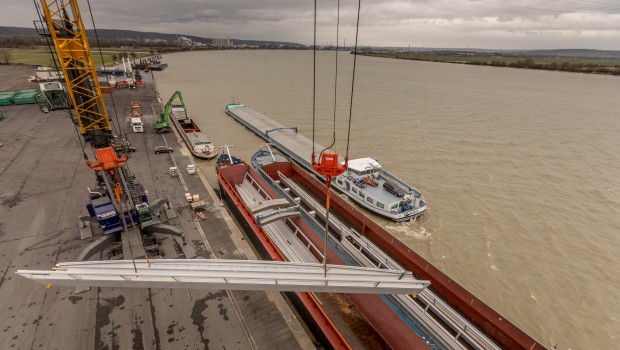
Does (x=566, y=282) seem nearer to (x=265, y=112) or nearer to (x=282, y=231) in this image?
(x=282, y=231)

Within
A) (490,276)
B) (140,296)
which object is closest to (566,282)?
(490,276)


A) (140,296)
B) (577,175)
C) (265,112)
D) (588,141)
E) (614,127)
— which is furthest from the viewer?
(265,112)

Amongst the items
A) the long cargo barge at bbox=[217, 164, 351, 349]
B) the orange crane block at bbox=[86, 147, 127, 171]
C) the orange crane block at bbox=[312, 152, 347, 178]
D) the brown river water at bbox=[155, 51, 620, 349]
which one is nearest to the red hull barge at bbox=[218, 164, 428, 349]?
the long cargo barge at bbox=[217, 164, 351, 349]

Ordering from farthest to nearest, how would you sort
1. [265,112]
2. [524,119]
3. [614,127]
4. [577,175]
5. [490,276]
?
[265,112]
[524,119]
[614,127]
[577,175]
[490,276]

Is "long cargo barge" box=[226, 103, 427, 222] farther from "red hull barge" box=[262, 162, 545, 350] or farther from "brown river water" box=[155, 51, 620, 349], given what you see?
"red hull barge" box=[262, 162, 545, 350]

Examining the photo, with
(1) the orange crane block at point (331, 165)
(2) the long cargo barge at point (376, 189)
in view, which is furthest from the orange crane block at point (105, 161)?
(2) the long cargo barge at point (376, 189)
